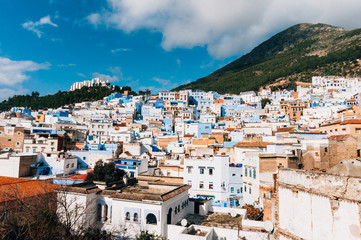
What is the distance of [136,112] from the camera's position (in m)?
75.1

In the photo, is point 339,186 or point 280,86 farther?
point 280,86

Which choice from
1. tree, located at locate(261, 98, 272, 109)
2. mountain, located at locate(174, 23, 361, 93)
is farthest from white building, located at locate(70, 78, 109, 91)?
tree, located at locate(261, 98, 272, 109)

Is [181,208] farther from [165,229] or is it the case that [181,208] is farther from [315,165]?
[315,165]

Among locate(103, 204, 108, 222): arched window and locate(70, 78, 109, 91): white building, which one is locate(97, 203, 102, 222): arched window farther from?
locate(70, 78, 109, 91): white building

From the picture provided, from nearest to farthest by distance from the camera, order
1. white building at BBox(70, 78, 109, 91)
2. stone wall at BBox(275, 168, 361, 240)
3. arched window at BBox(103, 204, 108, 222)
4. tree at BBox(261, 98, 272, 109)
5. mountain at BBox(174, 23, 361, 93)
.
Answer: stone wall at BBox(275, 168, 361, 240), arched window at BBox(103, 204, 108, 222), tree at BBox(261, 98, 272, 109), mountain at BBox(174, 23, 361, 93), white building at BBox(70, 78, 109, 91)

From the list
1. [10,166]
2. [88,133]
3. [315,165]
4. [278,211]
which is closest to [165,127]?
[88,133]

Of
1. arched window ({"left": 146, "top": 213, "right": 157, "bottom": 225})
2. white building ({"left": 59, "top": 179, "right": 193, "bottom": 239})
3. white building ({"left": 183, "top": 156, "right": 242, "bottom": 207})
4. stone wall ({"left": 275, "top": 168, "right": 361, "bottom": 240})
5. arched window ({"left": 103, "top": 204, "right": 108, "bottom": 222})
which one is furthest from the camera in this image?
white building ({"left": 183, "top": 156, "right": 242, "bottom": 207})

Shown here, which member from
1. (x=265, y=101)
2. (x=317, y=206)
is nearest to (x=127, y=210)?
(x=317, y=206)

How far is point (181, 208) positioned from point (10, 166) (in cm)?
2494

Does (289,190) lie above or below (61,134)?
below

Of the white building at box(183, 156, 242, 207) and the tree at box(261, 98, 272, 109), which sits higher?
the tree at box(261, 98, 272, 109)

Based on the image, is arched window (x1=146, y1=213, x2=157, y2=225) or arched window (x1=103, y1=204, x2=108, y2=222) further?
arched window (x1=103, y1=204, x2=108, y2=222)

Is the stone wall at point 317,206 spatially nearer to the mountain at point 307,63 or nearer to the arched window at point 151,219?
the arched window at point 151,219

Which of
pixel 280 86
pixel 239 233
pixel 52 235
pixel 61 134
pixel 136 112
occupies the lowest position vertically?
pixel 239 233
